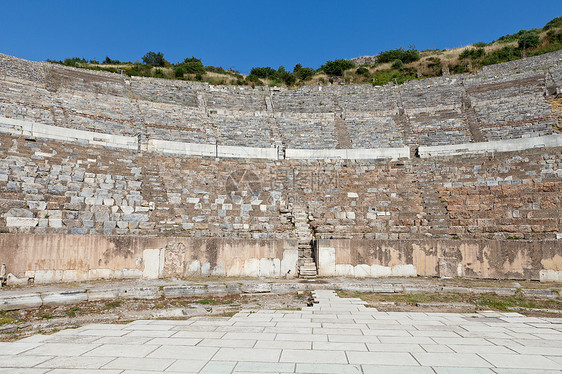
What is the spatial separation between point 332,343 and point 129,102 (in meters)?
20.1

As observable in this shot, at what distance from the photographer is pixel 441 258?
1058cm

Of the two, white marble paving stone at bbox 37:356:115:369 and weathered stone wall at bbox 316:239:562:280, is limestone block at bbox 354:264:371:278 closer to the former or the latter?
weathered stone wall at bbox 316:239:562:280

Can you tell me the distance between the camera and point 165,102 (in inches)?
864

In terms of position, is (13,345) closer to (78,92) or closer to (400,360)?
(400,360)

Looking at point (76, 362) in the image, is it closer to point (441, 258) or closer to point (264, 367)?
point (264, 367)

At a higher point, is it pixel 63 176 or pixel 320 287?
pixel 63 176

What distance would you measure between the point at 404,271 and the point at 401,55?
3219cm

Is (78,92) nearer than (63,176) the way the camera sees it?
No

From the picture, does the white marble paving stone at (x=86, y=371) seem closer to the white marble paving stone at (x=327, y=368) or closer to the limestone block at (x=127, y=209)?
the white marble paving stone at (x=327, y=368)

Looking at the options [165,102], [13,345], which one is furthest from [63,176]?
[165,102]

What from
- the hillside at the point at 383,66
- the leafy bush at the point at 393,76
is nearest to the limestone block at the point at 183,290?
the hillside at the point at 383,66

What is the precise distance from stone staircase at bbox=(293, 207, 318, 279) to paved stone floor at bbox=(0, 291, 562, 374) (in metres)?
4.46

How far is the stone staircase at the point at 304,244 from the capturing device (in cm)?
1088

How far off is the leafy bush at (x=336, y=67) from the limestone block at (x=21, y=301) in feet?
110
